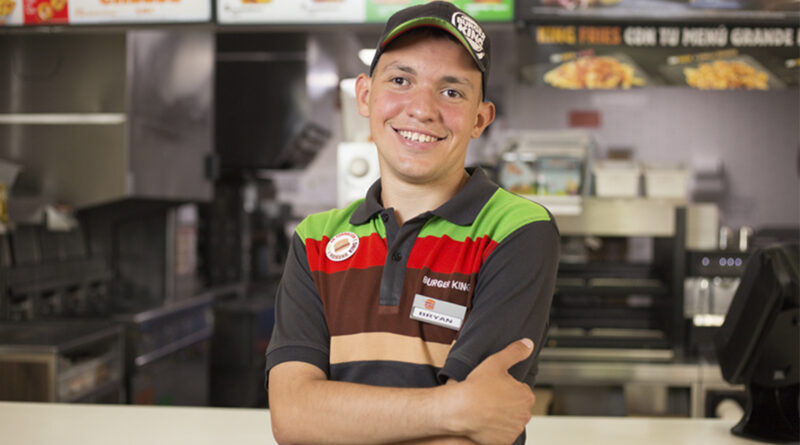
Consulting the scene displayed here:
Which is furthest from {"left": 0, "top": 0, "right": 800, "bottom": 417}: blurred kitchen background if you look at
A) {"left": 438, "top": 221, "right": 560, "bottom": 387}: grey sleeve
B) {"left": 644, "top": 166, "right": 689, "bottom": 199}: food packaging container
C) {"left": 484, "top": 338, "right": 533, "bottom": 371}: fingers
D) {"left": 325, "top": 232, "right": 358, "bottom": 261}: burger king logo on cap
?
{"left": 484, "top": 338, "right": 533, "bottom": 371}: fingers

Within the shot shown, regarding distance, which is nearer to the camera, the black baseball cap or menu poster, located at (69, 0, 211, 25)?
the black baseball cap

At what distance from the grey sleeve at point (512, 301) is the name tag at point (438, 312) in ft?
0.05

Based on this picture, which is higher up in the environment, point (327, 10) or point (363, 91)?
point (327, 10)

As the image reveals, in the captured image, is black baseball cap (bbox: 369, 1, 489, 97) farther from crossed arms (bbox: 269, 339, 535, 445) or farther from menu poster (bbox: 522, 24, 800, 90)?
menu poster (bbox: 522, 24, 800, 90)

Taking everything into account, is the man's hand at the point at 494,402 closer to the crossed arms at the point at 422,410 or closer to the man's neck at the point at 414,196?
the crossed arms at the point at 422,410

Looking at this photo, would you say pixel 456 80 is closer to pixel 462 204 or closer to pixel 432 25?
pixel 432 25

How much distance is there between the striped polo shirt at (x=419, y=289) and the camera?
3.63 feet

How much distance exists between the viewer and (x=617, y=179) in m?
3.66

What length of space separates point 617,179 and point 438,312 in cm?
277

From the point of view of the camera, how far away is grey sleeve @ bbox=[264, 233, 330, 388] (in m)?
1.17

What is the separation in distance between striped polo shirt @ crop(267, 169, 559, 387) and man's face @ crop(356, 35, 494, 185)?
0.08m

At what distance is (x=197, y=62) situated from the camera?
196 inches

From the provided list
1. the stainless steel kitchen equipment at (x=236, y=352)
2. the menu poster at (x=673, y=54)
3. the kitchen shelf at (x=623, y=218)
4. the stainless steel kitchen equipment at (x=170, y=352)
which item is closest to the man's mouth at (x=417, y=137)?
the menu poster at (x=673, y=54)

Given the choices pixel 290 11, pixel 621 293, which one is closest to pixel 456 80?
pixel 290 11
